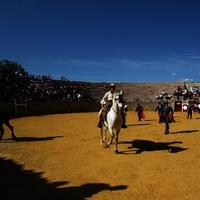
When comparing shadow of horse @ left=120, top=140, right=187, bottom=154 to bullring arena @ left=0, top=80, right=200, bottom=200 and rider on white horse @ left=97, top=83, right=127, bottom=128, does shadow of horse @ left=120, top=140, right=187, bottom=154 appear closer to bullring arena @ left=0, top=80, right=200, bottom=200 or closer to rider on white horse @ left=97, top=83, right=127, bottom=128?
bullring arena @ left=0, top=80, right=200, bottom=200

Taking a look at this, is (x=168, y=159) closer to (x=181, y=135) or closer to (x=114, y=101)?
(x=114, y=101)

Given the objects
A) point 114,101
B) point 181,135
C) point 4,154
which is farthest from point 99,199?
point 181,135

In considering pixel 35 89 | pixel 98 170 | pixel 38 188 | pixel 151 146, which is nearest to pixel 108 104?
pixel 151 146

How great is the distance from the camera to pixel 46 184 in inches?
277

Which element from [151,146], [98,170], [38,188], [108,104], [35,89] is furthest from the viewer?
[35,89]

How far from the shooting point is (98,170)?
8.20 metres

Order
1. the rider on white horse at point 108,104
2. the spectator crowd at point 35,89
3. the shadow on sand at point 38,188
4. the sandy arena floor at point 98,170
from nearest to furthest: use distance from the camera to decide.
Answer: the shadow on sand at point 38,188, the sandy arena floor at point 98,170, the rider on white horse at point 108,104, the spectator crowd at point 35,89

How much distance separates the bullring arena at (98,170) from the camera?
21.2 feet

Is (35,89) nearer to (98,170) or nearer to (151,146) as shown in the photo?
(151,146)

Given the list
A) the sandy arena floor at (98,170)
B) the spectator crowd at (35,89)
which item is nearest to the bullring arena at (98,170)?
the sandy arena floor at (98,170)

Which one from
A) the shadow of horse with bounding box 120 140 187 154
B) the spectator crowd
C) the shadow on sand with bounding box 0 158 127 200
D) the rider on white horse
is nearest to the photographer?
the shadow on sand with bounding box 0 158 127 200

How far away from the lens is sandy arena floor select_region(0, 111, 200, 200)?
6457 millimetres

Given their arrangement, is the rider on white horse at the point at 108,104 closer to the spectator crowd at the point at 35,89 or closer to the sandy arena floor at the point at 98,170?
the sandy arena floor at the point at 98,170

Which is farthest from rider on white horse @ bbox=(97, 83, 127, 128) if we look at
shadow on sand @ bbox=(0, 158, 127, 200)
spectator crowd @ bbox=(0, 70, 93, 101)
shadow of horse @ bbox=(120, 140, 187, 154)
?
spectator crowd @ bbox=(0, 70, 93, 101)
